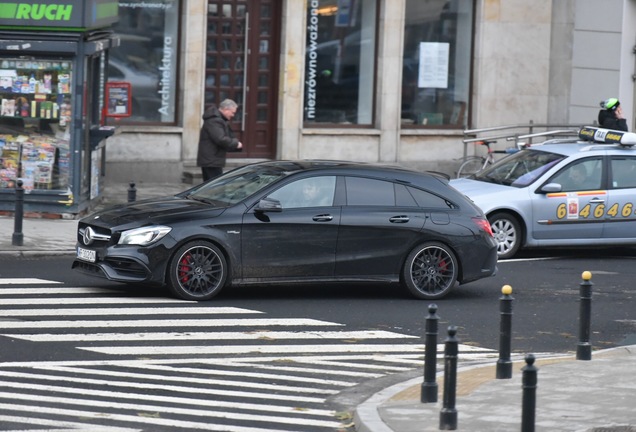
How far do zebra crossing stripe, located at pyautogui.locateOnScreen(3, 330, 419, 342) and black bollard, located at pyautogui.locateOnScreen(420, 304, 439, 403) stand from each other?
291 cm

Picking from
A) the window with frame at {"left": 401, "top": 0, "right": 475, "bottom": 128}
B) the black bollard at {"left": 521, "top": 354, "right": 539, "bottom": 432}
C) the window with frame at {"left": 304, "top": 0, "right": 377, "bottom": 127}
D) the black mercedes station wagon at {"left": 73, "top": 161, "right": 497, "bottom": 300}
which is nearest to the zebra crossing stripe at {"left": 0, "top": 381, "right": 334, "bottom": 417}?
the black bollard at {"left": 521, "top": 354, "right": 539, "bottom": 432}

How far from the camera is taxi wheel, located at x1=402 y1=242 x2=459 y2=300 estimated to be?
15.3m

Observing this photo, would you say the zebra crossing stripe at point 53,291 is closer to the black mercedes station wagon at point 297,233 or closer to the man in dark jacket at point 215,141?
the black mercedes station wagon at point 297,233

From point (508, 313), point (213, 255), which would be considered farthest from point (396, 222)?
point (508, 313)

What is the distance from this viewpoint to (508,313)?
35.3ft

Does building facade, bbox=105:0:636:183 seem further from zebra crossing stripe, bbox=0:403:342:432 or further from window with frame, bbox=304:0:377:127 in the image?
zebra crossing stripe, bbox=0:403:342:432

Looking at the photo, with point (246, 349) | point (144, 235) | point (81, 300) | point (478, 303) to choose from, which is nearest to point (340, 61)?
point (478, 303)

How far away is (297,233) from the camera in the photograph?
580 inches

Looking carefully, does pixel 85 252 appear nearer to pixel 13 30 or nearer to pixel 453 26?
pixel 13 30

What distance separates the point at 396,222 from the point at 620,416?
5.85 metres

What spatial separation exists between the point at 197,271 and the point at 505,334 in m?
4.46

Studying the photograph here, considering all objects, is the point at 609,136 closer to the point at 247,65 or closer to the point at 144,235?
the point at 247,65

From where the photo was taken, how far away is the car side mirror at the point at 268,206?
48.0ft

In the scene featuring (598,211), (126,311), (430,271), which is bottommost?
(126,311)
